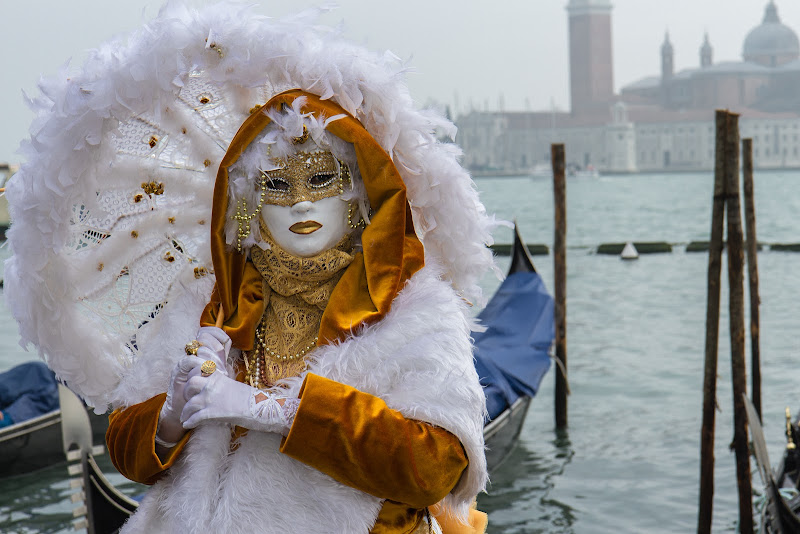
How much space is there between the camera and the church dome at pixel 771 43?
8431 cm

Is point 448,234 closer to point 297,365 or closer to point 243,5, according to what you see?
point 297,365

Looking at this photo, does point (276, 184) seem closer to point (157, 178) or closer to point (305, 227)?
point (305, 227)

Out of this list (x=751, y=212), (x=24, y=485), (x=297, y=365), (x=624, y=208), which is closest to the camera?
(x=297, y=365)

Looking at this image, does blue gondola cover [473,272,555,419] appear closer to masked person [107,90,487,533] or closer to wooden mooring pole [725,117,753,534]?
wooden mooring pole [725,117,753,534]

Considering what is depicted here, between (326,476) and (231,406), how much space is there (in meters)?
0.21

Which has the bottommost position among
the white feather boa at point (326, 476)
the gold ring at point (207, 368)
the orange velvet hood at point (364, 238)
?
the white feather boa at point (326, 476)

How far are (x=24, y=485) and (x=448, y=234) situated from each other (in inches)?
205

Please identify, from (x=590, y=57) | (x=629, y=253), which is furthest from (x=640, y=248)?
(x=590, y=57)

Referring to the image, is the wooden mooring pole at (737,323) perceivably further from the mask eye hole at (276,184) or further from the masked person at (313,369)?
the mask eye hole at (276,184)

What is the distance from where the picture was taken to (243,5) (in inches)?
67.6

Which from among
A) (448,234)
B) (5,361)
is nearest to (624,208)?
(5,361)

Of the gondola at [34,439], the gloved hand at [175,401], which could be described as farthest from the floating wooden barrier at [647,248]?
the gloved hand at [175,401]

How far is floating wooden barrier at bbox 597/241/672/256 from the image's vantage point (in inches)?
806

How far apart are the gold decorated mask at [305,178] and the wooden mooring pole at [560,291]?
5.24 m
